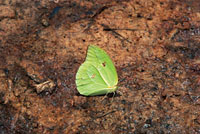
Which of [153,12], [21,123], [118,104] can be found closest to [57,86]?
[21,123]

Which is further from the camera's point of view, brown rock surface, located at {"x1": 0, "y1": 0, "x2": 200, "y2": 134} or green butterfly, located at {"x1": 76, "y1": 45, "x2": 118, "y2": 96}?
green butterfly, located at {"x1": 76, "y1": 45, "x2": 118, "y2": 96}

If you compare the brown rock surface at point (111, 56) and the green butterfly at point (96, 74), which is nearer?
the brown rock surface at point (111, 56)

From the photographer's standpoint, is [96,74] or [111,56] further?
[111,56]

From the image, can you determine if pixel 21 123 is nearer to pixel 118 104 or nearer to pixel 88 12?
pixel 118 104

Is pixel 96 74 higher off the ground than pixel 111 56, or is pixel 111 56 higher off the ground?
pixel 111 56
